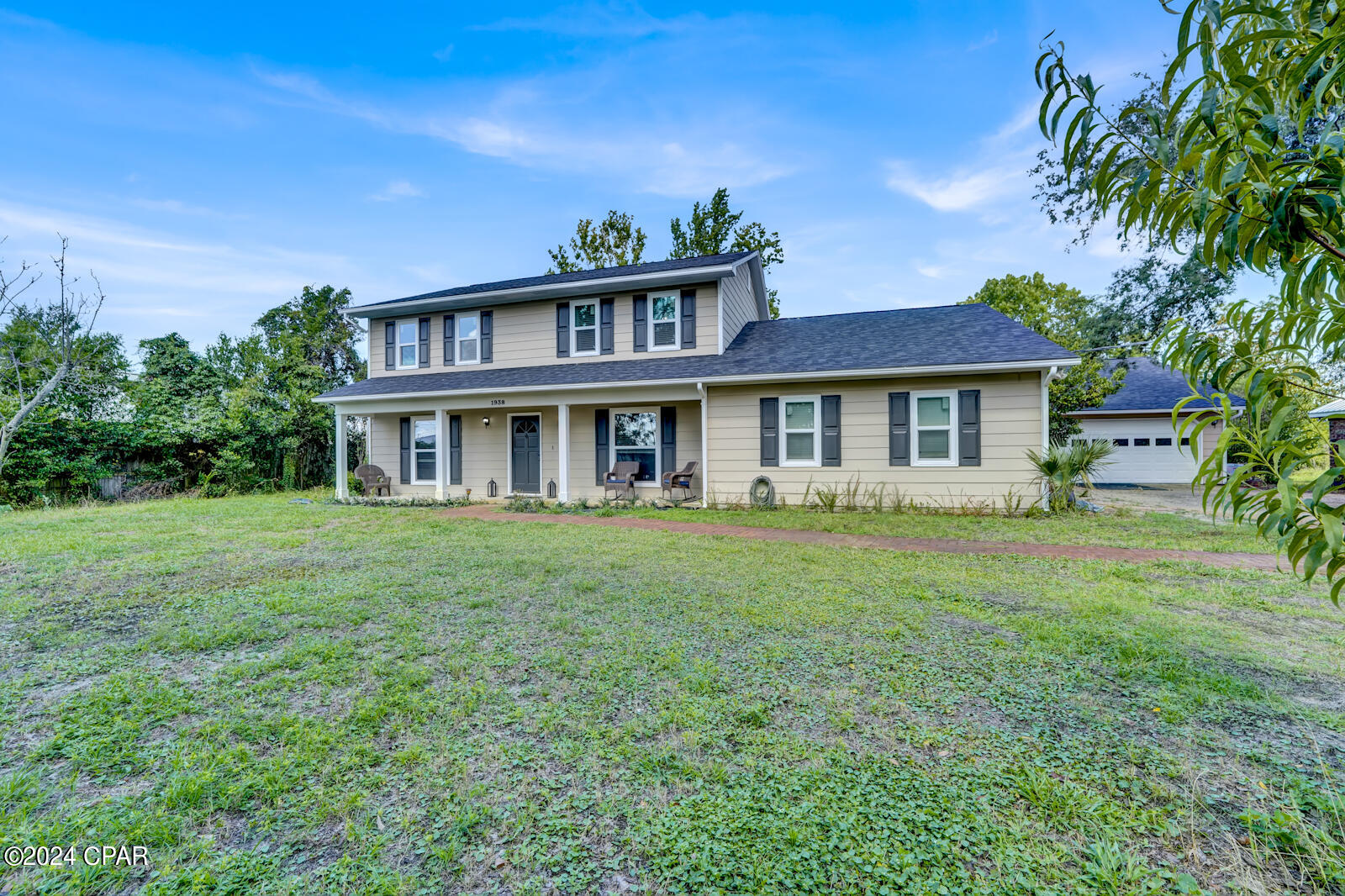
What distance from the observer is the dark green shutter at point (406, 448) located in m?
14.7

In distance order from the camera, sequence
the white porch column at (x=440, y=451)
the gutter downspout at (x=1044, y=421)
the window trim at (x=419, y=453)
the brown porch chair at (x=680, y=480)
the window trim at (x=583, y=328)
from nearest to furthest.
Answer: the gutter downspout at (x=1044, y=421)
the brown porch chair at (x=680, y=480)
the window trim at (x=583, y=328)
the white porch column at (x=440, y=451)
the window trim at (x=419, y=453)

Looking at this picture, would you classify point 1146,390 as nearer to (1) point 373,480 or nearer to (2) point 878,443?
(2) point 878,443

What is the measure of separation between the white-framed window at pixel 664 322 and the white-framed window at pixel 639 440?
1.65m

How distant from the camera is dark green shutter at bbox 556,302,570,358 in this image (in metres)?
13.6

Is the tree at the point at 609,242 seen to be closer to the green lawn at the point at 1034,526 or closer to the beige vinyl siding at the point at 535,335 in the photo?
the beige vinyl siding at the point at 535,335

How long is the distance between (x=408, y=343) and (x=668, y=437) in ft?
26.3

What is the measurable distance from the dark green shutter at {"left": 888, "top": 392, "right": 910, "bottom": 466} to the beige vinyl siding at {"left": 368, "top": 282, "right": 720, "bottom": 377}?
4.02 metres

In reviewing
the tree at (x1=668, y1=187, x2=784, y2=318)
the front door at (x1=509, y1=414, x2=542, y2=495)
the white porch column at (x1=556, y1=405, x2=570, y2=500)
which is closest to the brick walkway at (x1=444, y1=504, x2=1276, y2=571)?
the white porch column at (x1=556, y1=405, x2=570, y2=500)

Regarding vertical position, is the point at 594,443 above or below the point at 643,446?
above

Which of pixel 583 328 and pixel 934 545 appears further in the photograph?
pixel 583 328

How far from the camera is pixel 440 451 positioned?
44.5 ft

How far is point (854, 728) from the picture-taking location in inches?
103

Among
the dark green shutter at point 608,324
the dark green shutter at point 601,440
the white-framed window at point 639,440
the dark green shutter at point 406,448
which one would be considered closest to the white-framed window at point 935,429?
the white-framed window at point 639,440

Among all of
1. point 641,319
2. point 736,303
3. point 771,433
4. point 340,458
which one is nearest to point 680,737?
point 771,433
